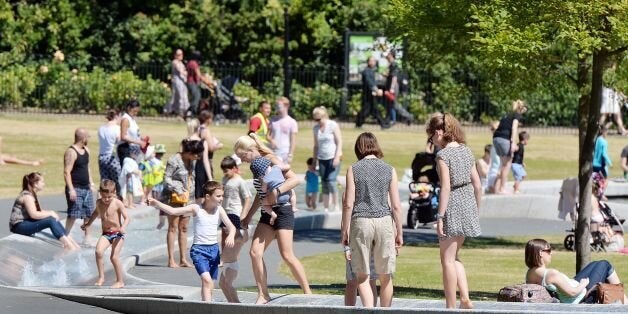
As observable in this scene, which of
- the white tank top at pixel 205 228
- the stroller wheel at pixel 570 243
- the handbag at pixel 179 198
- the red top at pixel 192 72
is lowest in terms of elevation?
the stroller wheel at pixel 570 243

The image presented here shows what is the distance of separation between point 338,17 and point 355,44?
222 cm

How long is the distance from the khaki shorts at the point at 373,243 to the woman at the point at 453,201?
0.41 meters

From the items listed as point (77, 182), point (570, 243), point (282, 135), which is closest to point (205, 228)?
point (77, 182)

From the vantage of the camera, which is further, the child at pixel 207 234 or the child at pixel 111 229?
the child at pixel 111 229

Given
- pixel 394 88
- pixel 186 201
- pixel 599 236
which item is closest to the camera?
pixel 186 201

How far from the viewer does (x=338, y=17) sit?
39281 millimetres

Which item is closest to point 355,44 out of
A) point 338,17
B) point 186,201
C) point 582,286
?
point 338,17

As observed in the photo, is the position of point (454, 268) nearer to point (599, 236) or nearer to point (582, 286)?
point (582, 286)

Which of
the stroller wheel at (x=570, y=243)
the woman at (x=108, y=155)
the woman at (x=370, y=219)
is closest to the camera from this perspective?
the woman at (x=370, y=219)

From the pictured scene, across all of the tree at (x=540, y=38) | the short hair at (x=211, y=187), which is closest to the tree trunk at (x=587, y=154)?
the tree at (x=540, y=38)

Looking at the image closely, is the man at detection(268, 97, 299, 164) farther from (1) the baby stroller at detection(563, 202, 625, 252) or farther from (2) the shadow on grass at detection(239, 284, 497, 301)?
Result: (2) the shadow on grass at detection(239, 284, 497, 301)

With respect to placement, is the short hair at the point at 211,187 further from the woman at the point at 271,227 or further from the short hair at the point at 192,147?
the short hair at the point at 192,147

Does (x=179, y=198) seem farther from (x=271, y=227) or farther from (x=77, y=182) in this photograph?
(x=271, y=227)

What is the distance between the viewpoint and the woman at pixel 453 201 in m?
12.3
